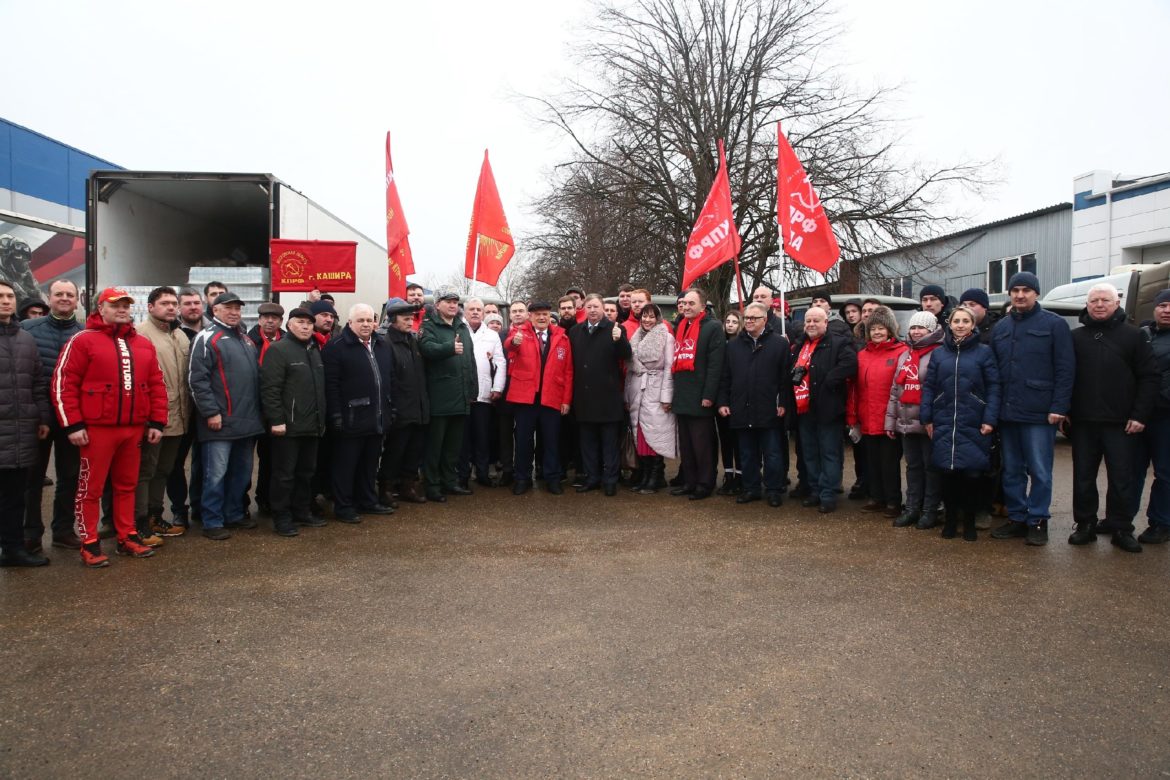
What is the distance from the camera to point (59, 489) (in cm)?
572

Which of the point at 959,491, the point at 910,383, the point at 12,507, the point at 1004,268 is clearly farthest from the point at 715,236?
the point at 1004,268

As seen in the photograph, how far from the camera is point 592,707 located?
3232mm

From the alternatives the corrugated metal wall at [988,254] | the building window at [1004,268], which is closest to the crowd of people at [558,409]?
the corrugated metal wall at [988,254]

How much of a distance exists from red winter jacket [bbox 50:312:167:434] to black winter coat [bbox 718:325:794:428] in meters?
4.89

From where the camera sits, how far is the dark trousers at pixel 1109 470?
222 inches

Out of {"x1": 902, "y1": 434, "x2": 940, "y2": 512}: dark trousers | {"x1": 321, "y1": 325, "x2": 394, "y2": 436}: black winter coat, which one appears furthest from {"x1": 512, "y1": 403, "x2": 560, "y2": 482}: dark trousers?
{"x1": 902, "y1": 434, "x2": 940, "y2": 512}: dark trousers

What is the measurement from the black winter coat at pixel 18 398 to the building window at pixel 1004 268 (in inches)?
1125

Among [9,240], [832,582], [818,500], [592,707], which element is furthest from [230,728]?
[9,240]

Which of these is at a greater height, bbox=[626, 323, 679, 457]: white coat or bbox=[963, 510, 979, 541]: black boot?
bbox=[626, 323, 679, 457]: white coat

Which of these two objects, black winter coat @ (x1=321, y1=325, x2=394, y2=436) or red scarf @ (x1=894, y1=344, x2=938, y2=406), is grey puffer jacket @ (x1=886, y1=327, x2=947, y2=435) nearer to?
red scarf @ (x1=894, y1=344, x2=938, y2=406)

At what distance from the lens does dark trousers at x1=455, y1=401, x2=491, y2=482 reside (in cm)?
812

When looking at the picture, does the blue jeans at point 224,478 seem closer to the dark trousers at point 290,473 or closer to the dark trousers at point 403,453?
the dark trousers at point 290,473

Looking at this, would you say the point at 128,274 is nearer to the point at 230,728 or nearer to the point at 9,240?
the point at 9,240

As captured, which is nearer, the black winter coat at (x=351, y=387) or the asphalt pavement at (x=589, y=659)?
the asphalt pavement at (x=589, y=659)
